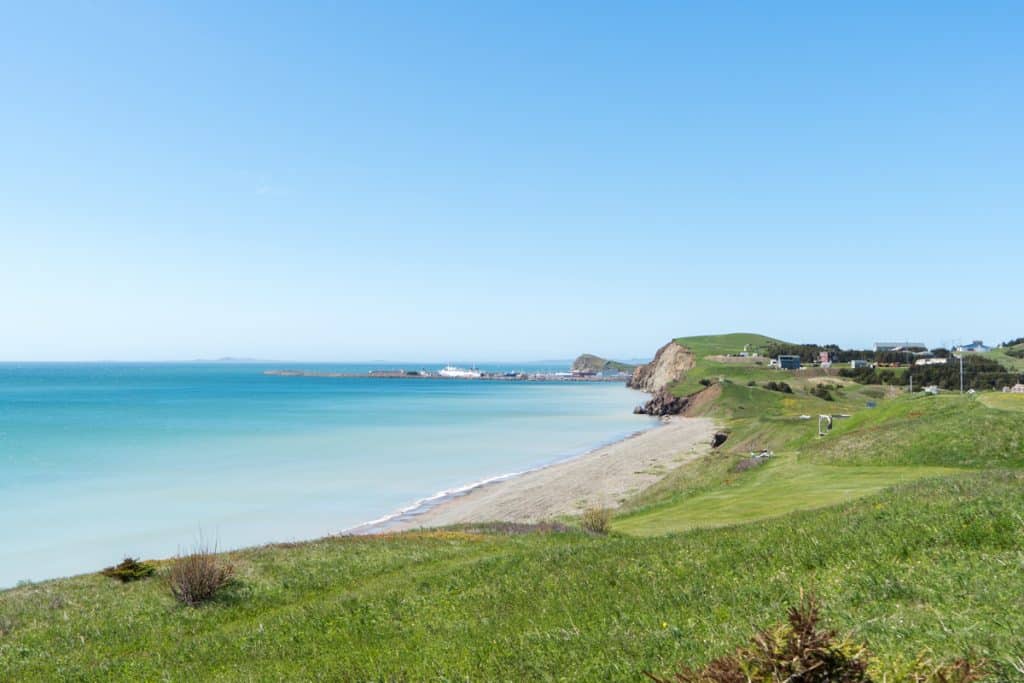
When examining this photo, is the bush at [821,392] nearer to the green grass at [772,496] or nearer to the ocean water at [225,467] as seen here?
the ocean water at [225,467]

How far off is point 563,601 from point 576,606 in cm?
50

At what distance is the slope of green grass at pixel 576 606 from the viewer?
8.55 meters

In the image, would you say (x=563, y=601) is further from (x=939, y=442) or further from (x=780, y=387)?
(x=780, y=387)

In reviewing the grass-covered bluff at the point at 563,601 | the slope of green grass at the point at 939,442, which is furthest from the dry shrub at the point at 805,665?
the slope of green grass at the point at 939,442

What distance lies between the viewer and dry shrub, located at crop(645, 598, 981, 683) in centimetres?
528

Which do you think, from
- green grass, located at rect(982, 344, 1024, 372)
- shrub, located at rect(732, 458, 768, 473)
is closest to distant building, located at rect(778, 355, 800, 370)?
green grass, located at rect(982, 344, 1024, 372)

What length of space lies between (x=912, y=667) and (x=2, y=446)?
9359 centimetres

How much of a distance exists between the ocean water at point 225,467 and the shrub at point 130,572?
12931mm

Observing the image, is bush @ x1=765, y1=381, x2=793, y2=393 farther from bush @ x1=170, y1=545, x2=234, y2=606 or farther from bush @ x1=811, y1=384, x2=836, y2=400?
bush @ x1=170, y1=545, x2=234, y2=606

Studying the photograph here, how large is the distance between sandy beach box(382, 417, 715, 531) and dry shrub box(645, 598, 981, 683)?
110ft

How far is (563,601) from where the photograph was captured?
12.4m

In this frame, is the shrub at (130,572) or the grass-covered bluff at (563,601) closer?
the grass-covered bluff at (563,601)

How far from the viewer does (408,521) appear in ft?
139

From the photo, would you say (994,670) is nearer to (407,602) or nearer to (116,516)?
(407,602)
